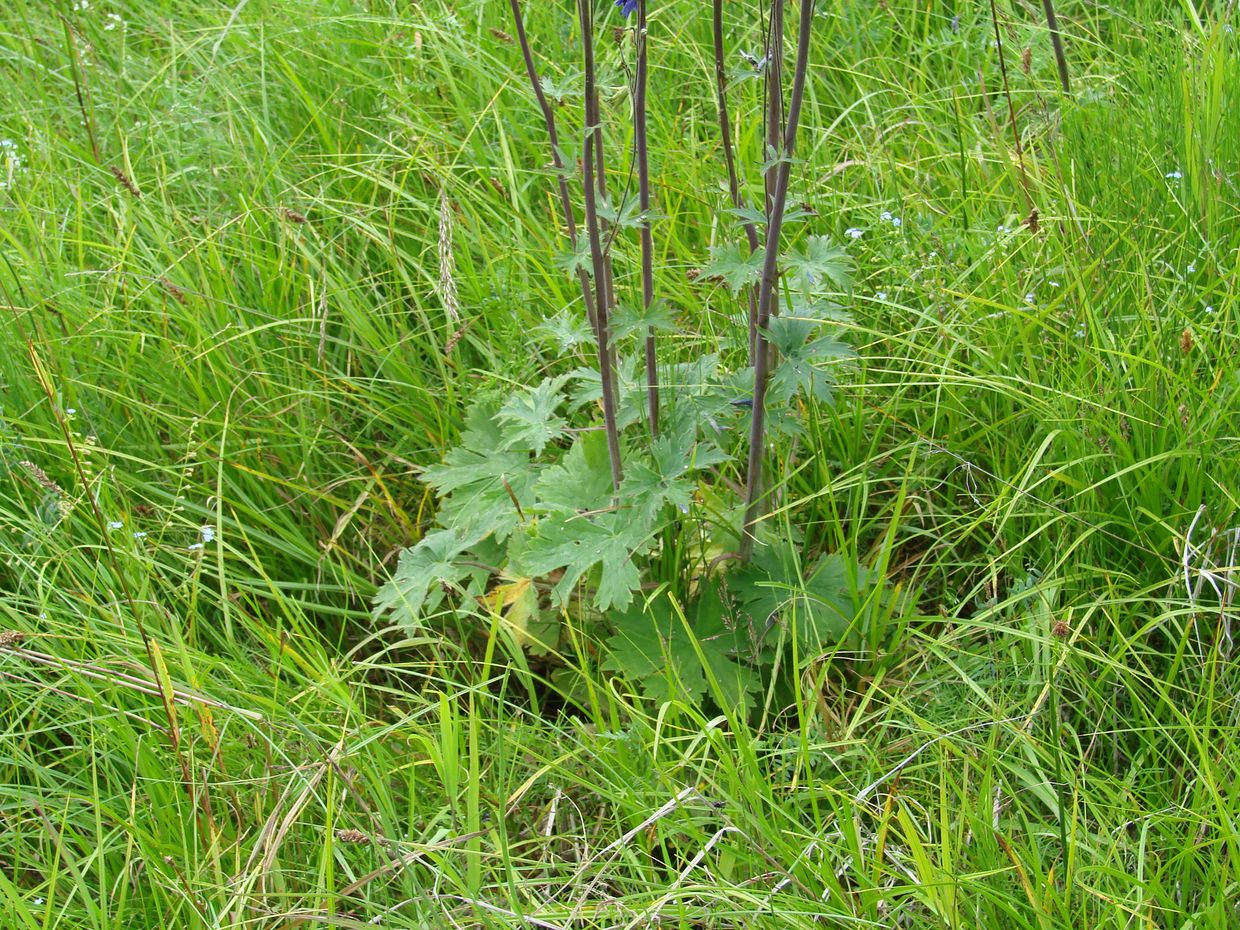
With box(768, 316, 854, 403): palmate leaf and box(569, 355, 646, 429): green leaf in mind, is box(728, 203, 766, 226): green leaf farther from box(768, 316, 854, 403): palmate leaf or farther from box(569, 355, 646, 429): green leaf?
box(569, 355, 646, 429): green leaf

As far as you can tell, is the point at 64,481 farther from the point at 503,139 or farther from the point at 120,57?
the point at 120,57

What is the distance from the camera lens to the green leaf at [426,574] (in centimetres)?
211

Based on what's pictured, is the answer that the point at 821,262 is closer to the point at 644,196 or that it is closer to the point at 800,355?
the point at 800,355

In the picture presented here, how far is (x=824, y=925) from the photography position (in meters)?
1.51

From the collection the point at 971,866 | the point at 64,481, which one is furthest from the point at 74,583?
the point at 971,866

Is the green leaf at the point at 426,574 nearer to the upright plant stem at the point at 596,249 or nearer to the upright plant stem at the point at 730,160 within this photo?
the upright plant stem at the point at 596,249

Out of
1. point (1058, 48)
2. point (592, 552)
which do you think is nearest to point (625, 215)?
point (592, 552)

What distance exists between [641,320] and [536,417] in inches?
14.4

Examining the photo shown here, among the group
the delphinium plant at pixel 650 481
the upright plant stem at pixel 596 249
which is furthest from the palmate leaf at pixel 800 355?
the upright plant stem at pixel 596 249

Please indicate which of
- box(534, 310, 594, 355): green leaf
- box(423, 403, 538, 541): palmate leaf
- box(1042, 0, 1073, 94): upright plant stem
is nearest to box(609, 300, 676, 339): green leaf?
box(534, 310, 594, 355): green leaf

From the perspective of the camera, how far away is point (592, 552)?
191 centimetres

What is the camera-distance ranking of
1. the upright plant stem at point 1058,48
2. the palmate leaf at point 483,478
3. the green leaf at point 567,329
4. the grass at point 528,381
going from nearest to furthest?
the grass at point 528,381 → the green leaf at point 567,329 → the palmate leaf at point 483,478 → the upright plant stem at point 1058,48

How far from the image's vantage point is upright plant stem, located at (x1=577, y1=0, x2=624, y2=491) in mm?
1709

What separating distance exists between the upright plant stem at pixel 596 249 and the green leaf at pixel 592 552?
104 millimetres
